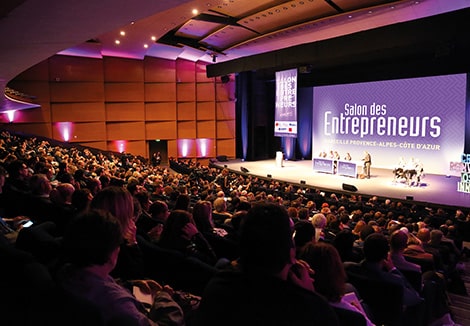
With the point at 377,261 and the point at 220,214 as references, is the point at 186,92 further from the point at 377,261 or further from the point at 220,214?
the point at 377,261

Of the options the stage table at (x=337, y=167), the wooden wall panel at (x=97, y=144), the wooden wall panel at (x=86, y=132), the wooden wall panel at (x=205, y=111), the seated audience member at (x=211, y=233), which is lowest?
the stage table at (x=337, y=167)

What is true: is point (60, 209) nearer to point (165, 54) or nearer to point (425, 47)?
point (425, 47)

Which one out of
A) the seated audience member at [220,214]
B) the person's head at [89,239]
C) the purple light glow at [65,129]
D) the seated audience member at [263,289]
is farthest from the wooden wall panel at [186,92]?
the seated audience member at [263,289]

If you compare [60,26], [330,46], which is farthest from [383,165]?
[60,26]

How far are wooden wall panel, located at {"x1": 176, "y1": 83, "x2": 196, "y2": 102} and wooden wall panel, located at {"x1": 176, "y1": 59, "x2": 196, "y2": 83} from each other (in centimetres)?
19

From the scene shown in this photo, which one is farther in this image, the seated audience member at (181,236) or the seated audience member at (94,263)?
the seated audience member at (181,236)

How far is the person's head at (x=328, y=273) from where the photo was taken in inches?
74.2

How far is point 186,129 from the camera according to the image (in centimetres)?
2031

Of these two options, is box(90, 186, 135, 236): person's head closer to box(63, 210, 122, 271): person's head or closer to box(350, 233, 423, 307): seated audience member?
box(63, 210, 122, 271): person's head

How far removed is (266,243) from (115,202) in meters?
1.39

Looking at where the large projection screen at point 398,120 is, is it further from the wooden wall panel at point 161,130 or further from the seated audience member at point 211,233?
the seated audience member at point 211,233

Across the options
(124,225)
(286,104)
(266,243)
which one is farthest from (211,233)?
(286,104)

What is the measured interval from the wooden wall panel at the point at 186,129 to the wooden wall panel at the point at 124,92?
227 cm

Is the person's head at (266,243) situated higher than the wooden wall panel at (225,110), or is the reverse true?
the wooden wall panel at (225,110)
